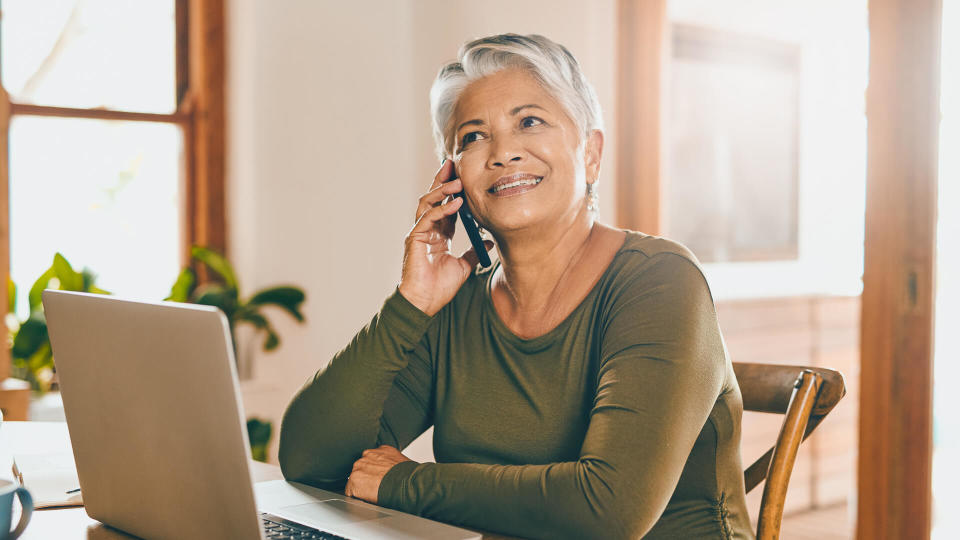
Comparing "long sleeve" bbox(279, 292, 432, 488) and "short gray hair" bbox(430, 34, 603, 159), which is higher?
"short gray hair" bbox(430, 34, 603, 159)

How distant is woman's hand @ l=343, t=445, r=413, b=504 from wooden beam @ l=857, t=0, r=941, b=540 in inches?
54.4

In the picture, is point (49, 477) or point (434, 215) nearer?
point (49, 477)

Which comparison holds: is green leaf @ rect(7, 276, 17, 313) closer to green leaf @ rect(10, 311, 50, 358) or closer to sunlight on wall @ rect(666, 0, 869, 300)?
green leaf @ rect(10, 311, 50, 358)

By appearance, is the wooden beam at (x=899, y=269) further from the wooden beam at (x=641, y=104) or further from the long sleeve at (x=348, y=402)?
the long sleeve at (x=348, y=402)

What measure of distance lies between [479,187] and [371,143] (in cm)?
193

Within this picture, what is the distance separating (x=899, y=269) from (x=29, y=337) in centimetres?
248

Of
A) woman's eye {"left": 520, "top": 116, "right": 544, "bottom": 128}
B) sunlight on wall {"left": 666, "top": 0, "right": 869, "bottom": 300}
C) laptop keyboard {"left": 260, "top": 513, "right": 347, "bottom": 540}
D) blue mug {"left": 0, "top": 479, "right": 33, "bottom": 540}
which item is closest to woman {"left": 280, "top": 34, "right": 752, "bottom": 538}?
woman's eye {"left": 520, "top": 116, "right": 544, "bottom": 128}

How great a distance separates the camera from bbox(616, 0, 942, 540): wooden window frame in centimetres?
204

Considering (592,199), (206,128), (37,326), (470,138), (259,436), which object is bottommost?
(259,436)

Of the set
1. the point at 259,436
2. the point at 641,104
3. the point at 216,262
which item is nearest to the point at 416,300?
the point at 641,104

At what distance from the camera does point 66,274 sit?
284cm

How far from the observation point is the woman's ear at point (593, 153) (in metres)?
1.55

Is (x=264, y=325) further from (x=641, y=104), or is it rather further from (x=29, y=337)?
(x=641, y=104)

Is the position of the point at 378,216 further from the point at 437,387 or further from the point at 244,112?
the point at 437,387
